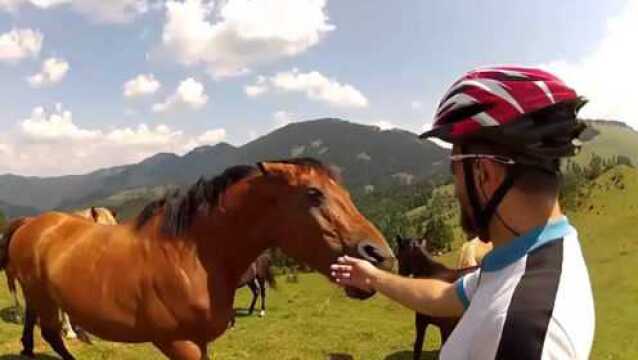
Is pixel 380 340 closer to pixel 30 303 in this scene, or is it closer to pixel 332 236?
pixel 30 303

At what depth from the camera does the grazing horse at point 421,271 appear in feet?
35.2

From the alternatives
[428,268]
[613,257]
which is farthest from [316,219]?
[613,257]

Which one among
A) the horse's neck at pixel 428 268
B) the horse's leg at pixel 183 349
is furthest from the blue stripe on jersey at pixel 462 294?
the horse's neck at pixel 428 268

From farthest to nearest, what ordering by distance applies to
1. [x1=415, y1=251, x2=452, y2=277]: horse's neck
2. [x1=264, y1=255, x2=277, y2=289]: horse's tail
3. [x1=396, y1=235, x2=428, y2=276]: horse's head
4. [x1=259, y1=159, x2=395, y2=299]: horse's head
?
[x1=396, y1=235, x2=428, y2=276]: horse's head
[x1=415, y1=251, x2=452, y2=277]: horse's neck
[x1=264, y1=255, x2=277, y2=289]: horse's tail
[x1=259, y1=159, x2=395, y2=299]: horse's head

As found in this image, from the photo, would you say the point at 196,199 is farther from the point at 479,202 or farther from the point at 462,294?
the point at 479,202

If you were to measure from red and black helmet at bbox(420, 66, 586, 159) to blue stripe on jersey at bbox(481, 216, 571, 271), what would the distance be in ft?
0.66

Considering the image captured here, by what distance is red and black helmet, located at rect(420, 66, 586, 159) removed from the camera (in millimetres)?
1633

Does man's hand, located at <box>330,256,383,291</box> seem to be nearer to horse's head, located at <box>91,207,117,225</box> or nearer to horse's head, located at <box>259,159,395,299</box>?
horse's head, located at <box>259,159,395,299</box>

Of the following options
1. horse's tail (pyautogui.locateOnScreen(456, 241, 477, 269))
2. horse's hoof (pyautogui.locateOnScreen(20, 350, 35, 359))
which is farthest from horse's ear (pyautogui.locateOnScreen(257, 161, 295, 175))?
horse's tail (pyautogui.locateOnScreen(456, 241, 477, 269))

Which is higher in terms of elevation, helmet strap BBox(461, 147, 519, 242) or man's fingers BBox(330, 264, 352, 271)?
helmet strap BBox(461, 147, 519, 242)

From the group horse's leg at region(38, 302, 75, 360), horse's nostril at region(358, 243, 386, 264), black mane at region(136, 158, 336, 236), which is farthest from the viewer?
horse's leg at region(38, 302, 75, 360)

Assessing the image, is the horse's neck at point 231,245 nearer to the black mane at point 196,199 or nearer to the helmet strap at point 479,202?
the black mane at point 196,199

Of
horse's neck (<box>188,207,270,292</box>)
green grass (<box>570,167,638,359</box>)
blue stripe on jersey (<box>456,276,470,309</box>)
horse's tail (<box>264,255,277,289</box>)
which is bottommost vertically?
green grass (<box>570,167,638,359</box>)

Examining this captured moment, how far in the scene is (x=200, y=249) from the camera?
17.4 ft
